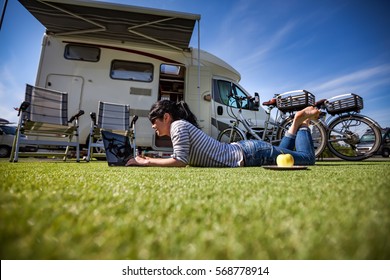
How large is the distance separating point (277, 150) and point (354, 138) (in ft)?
7.80

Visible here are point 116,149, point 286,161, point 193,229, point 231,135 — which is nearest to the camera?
point 193,229

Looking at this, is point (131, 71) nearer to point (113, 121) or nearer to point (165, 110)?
point (113, 121)

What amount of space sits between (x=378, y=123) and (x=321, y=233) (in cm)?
430

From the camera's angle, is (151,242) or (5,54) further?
(5,54)

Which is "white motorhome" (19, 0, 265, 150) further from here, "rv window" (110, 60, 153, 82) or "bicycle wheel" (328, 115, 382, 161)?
"bicycle wheel" (328, 115, 382, 161)

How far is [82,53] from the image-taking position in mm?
4660

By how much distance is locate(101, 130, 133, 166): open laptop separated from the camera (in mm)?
2408

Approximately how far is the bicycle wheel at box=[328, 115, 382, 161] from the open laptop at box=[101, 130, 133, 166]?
3.47m

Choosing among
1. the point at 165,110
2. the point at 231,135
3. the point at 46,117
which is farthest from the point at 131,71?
the point at 165,110

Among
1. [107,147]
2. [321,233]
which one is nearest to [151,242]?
[321,233]

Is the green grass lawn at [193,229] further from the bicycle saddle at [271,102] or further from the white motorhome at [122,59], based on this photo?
the white motorhome at [122,59]

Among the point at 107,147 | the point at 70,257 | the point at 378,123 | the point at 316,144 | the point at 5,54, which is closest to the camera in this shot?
the point at 70,257
